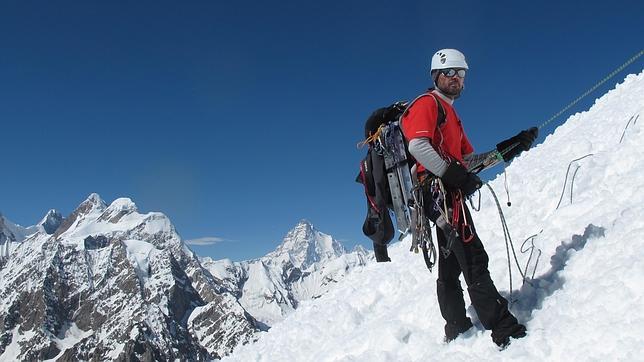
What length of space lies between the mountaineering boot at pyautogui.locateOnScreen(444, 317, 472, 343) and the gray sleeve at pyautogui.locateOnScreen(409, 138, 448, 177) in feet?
6.77

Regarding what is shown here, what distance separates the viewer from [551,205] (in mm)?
10492

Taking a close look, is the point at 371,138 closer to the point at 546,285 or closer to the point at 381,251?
the point at 381,251

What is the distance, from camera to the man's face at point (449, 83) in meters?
6.54

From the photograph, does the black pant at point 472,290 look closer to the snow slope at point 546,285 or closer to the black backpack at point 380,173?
the snow slope at point 546,285

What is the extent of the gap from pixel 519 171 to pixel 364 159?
949cm

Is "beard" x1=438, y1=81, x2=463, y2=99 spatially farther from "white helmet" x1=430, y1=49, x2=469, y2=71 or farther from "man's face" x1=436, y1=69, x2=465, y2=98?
"white helmet" x1=430, y1=49, x2=469, y2=71

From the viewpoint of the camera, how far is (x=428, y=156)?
6.04 m

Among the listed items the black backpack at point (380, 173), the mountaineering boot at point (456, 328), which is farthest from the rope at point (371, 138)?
the mountaineering boot at point (456, 328)

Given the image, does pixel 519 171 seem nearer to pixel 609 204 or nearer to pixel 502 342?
pixel 609 204

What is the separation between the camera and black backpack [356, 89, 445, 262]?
6.74m

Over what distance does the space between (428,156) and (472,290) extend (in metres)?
1.71

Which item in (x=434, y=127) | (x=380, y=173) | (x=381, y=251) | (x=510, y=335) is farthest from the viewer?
(x=381, y=251)

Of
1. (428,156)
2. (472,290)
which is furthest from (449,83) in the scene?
(472,290)

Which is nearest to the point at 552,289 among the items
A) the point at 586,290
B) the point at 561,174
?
the point at 586,290
